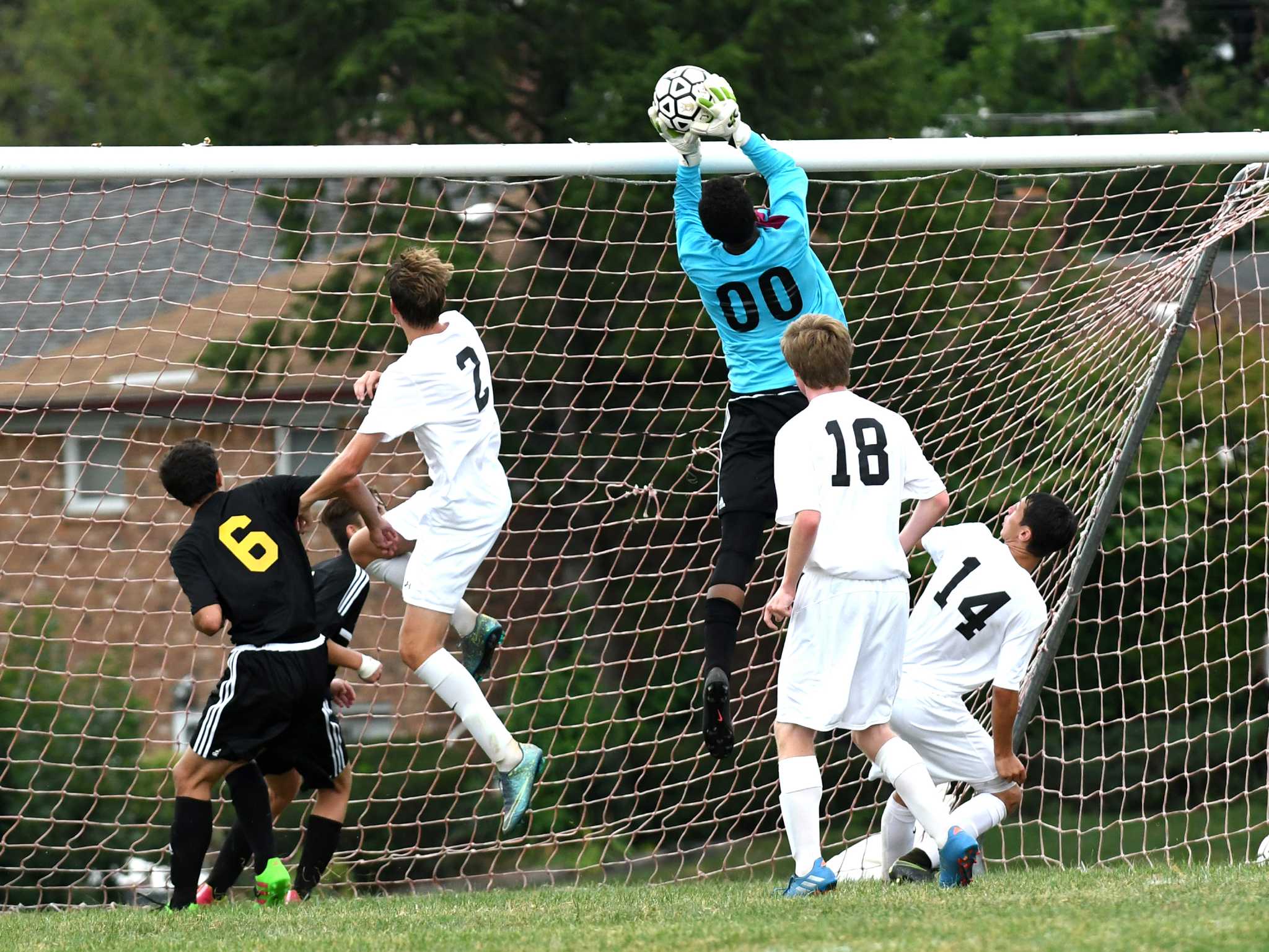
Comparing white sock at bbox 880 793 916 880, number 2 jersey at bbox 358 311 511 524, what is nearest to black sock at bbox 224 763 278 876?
number 2 jersey at bbox 358 311 511 524

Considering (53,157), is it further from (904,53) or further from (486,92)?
(904,53)

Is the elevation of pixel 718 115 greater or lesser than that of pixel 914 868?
greater

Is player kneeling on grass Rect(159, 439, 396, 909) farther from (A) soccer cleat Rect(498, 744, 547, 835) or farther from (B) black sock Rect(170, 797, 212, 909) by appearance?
(A) soccer cleat Rect(498, 744, 547, 835)

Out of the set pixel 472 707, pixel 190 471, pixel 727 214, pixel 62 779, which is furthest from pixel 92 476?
pixel 727 214

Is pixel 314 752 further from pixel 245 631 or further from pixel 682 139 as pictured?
pixel 682 139

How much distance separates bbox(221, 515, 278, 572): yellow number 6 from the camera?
216 inches

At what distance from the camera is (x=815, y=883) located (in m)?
4.98

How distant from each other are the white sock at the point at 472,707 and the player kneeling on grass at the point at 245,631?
0.41 metres

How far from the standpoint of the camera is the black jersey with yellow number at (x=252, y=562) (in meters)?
5.46

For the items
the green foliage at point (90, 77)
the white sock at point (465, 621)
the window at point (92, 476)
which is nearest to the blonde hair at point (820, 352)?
the white sock at point (465, 621)

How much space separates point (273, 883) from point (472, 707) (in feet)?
2.98

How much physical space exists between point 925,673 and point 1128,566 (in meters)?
9.26

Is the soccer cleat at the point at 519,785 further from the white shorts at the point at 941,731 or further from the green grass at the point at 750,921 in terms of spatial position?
the white shorts at the point at 941,731

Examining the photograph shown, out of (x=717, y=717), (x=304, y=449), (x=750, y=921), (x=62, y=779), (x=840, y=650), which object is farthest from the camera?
(x=62, y=779)
